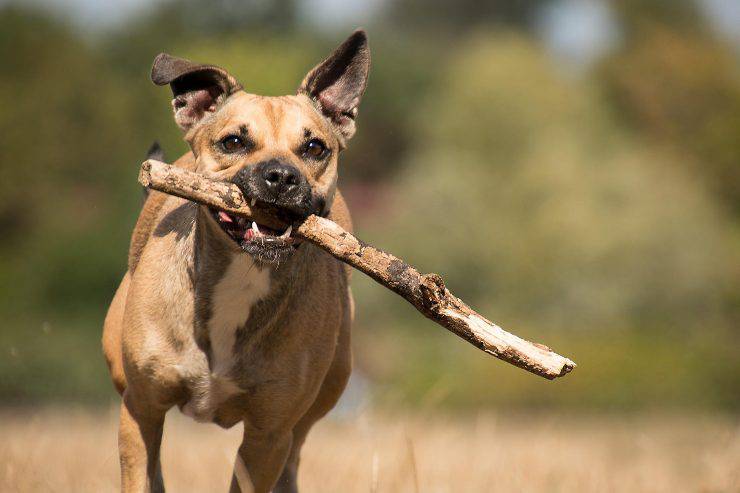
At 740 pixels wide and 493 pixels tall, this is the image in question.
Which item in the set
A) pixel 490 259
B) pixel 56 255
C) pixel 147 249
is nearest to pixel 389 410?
pixel 147 249

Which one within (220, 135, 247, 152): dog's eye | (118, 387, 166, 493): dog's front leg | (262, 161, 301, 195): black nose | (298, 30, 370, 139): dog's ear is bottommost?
(118, 387, 166, 493): dog's front leg

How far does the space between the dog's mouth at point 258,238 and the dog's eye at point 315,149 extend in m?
0.66

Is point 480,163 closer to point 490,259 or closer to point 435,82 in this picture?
point 490,259

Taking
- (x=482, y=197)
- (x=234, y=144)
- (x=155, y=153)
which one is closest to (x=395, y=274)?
(x=234, y=144)

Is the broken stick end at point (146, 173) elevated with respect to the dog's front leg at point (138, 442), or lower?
elevated

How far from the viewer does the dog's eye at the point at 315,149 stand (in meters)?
6.54

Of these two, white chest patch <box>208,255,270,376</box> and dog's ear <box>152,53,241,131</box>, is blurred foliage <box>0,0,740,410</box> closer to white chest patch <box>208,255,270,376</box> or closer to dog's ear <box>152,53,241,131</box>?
dog's ear <box>152,53,241,131</box>

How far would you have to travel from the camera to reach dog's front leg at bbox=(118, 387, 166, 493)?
6445 millimetres

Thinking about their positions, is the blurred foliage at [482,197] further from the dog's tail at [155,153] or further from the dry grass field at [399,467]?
the dog's tail at [155,153]

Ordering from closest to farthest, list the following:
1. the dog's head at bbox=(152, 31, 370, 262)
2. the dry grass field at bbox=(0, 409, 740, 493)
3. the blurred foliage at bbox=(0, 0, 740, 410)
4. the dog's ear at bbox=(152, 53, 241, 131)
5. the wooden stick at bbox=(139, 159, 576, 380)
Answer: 1. the wooden stick at bbox=(139, 159, 576, 380)
2. the dog's head at bbox=(152, 31, 370, 262)
3. the dog's ear at bbox=(152, 53, 241, 131)
4. the dry grass field at bbox=(0, 409, 740, 493)
5. the blurred foliage at bbox=(0, 0, 740, 410)

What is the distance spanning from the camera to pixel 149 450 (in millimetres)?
6512

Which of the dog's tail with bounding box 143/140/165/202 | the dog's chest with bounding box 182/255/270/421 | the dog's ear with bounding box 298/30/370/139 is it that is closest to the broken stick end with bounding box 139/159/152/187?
the dog's chest with bounding box 182/255/270/421

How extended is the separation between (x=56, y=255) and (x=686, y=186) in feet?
93.3

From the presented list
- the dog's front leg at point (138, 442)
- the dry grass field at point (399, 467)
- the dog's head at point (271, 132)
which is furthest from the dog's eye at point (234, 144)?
the dry grass field at point (399, 467)
